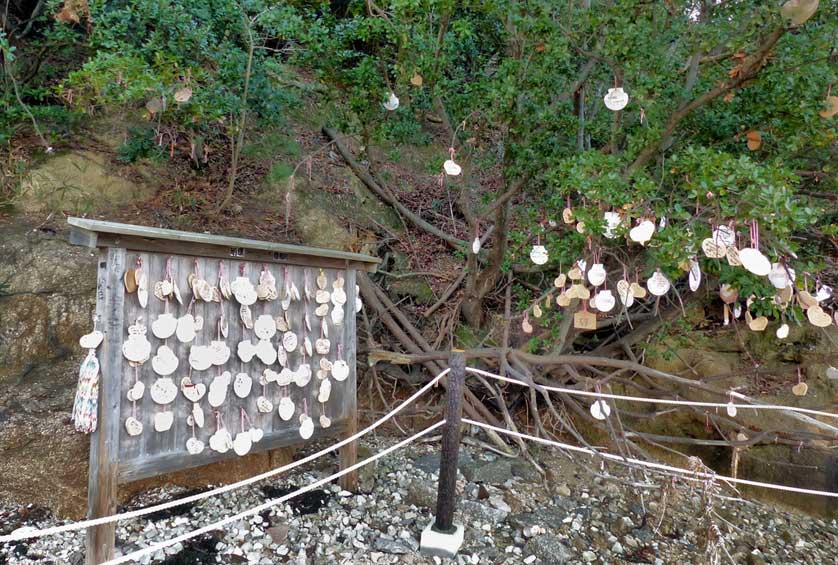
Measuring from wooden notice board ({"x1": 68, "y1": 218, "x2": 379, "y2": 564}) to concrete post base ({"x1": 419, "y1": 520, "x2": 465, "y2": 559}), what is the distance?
0.87 m

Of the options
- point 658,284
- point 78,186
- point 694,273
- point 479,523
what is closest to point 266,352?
point 479,523

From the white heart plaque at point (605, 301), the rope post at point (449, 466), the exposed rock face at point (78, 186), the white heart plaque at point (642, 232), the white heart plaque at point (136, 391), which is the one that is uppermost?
the exposed rock face at point (78, 186)

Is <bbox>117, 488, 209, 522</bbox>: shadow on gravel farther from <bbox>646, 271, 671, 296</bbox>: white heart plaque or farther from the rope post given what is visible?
<bbox>646, 271, 671, 296</bbox>: white heart plaque

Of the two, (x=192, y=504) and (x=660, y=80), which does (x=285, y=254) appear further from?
(x=660, y=80)

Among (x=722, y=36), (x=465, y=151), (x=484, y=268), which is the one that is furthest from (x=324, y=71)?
(x=722, y=36)

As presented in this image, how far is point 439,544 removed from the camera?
331 cm

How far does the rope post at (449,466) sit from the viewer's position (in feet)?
10.8

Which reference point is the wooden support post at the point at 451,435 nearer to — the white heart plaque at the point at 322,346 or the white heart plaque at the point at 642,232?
the white heart plaque at the point at 322,346

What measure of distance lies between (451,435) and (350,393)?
1.06 m

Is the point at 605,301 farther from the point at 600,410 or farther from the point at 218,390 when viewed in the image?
the point at 218,390

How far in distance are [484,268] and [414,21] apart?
7.94 feet

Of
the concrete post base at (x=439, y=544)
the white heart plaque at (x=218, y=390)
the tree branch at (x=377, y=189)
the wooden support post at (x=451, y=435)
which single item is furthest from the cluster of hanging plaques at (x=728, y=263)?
the tree branch at (x=377, y=189)

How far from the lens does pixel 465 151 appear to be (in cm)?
532

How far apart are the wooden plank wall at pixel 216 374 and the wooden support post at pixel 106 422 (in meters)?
0.05
